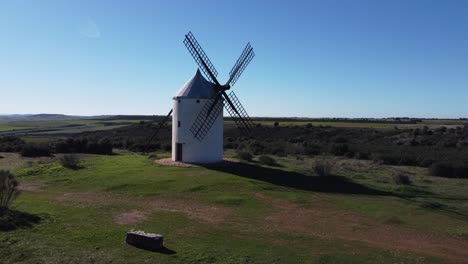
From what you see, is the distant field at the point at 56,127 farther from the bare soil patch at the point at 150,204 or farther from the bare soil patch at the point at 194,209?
the bare soil patch at the point at 194,209

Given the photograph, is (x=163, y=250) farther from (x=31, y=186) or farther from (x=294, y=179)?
(x=294, y=179)

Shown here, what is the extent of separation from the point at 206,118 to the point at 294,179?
7.51 metres

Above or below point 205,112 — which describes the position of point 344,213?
below

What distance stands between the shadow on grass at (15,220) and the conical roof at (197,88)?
1497 centimetres

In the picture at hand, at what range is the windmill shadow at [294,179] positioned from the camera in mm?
24031

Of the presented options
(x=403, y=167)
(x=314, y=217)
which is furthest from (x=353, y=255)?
(x=403, y=167)

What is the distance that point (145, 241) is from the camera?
13289 millimetres

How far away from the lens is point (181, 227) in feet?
52.3

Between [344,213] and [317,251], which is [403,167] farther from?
[317,251]

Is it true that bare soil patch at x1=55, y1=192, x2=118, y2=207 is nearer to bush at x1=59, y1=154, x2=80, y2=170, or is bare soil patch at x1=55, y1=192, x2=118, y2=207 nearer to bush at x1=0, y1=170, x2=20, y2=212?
bush at x1=0, y1=170, x2=20, y2=212

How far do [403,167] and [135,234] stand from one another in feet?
97.9

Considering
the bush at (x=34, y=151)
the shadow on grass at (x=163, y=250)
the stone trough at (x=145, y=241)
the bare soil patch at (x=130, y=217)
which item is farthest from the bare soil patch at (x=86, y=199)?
the bush at (x=34, y=151)

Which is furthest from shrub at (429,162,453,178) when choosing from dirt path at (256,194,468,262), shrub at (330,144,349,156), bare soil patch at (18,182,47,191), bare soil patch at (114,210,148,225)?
bare soil patch at (18,182,47,191)

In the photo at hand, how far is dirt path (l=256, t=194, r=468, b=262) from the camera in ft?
46.3
